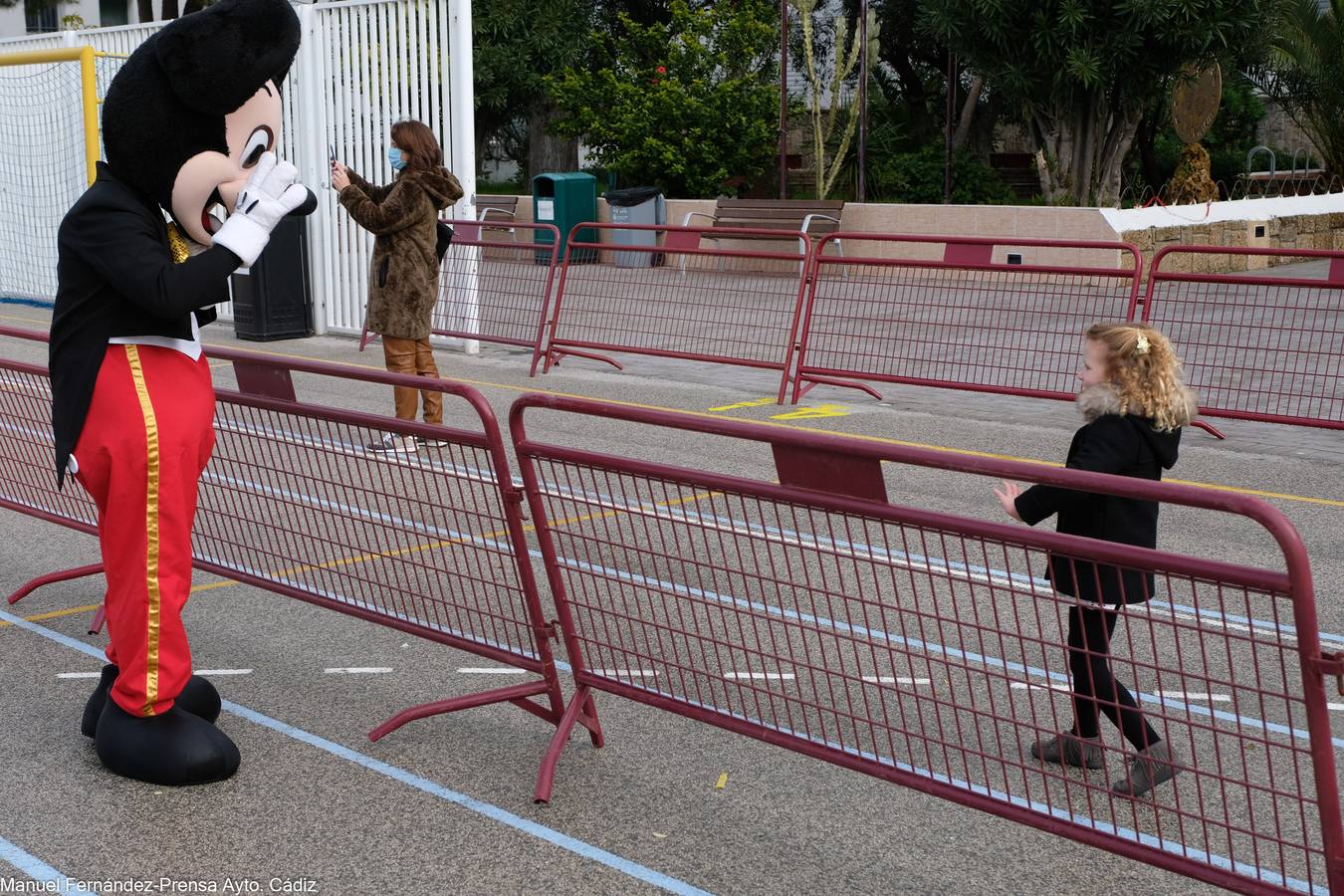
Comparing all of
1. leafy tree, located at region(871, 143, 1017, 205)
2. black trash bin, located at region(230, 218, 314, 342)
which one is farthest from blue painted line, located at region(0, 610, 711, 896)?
leafy tree, located at region(871, 143, 1017, 205)

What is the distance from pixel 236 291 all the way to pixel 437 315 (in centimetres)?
232

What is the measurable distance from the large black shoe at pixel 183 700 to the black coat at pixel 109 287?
30.9 inches

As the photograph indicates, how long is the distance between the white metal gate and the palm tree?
14632 mm

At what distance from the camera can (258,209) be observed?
14.2 ft

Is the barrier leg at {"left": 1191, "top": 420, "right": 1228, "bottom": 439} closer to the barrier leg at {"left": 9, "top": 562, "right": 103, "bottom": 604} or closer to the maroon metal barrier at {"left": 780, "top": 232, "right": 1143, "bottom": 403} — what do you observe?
the maroon metal barrier at {"left": 780, "top": 232, "right": 1143, "bottom": 403}

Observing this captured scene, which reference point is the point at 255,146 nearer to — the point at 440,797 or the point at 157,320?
the point at 157,320

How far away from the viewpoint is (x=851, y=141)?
83.4ft

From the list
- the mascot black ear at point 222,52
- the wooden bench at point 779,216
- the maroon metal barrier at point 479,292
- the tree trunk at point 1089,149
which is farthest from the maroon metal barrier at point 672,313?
the mascot black ear at point 222,52

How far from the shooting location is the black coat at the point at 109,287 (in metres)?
4.14

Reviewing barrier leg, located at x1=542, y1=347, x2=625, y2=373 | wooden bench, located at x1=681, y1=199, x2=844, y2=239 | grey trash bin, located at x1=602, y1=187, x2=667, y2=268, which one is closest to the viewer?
barrier leg, located at x1=542, y1=347, x2=625, y2=373

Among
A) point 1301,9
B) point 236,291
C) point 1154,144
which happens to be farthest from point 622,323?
point 1154,144

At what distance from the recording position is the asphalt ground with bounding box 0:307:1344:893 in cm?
393

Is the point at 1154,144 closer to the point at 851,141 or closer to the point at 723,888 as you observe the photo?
the point at 851,141

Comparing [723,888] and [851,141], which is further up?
[851,141]
